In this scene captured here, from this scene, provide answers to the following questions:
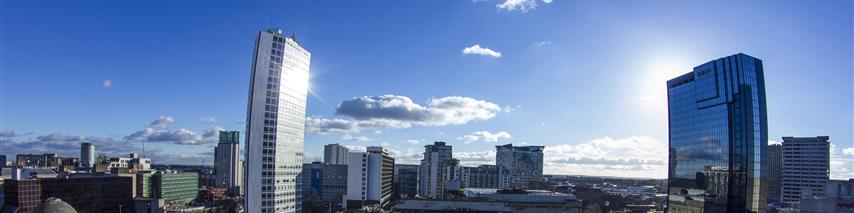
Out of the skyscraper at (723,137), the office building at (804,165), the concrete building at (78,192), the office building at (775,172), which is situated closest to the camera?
the skyscraper at (723,137)

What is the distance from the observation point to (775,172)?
6693 inches

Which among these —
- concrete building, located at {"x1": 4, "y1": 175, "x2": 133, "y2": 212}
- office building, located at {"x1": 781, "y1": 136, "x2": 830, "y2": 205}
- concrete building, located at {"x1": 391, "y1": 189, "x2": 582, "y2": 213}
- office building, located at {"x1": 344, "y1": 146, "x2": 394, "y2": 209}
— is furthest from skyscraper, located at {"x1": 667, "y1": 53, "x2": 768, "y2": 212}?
concrete building, located at {"x1": 4, "y1": 175, "x2": 133, "y2": 212}

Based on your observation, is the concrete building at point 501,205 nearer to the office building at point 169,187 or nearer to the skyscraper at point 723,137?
the skyscraper at point 723,137

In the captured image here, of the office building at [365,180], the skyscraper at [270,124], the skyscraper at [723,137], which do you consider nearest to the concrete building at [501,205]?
the skyscraper at [270,124]

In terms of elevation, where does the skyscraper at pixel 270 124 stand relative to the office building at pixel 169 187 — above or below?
above

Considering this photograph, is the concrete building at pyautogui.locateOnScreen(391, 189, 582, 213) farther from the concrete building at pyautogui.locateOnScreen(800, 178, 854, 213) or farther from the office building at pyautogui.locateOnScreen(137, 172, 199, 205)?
the office building at pyautogui.locateOnScreen(137, 172, 199, 205)

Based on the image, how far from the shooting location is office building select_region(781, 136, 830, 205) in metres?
142

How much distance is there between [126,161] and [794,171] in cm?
22085

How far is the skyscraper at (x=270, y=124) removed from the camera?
68.2 metres

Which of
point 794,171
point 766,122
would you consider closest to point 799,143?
point 794,171

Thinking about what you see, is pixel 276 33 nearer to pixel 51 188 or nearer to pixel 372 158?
pixel 51 188

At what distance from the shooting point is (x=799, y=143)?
149 meters

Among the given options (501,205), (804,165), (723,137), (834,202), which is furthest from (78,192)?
(804,165)

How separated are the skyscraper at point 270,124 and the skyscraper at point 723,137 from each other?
211 feet
